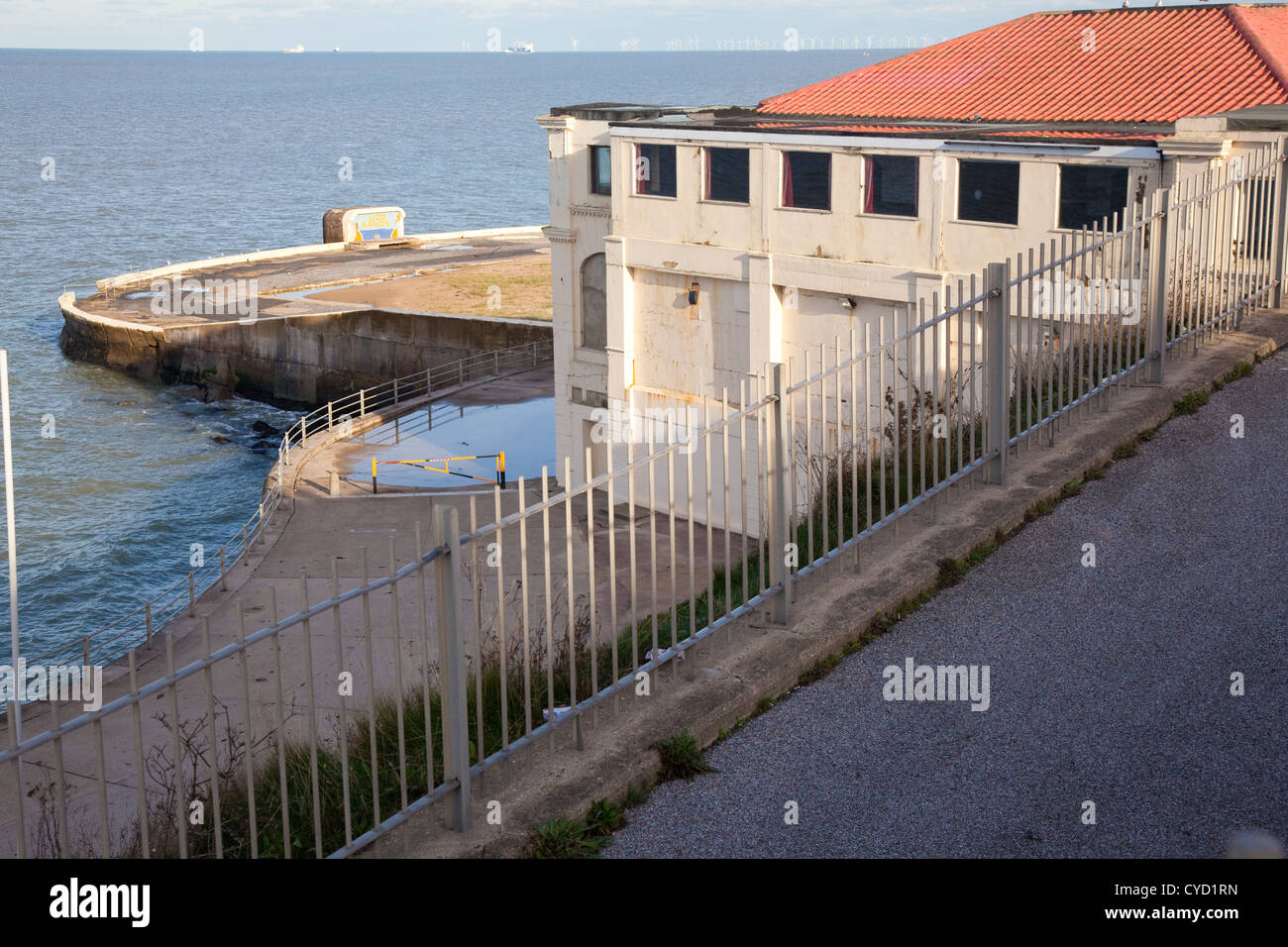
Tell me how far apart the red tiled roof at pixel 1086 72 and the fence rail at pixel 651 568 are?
23.0 meters

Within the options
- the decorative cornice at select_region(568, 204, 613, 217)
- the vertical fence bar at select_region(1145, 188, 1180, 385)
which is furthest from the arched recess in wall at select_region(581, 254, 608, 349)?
the vertical fence bar at select_region(1145, 188, 1180, 385)

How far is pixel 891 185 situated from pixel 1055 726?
26167mm

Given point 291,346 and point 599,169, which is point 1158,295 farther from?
point 291,346

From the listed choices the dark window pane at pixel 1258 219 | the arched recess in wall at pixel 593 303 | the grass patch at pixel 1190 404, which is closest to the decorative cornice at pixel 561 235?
the arched recess in wall at pixel 593 303

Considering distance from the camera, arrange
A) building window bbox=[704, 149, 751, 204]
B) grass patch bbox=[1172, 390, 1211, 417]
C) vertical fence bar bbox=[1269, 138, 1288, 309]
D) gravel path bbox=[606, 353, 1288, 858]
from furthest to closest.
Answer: building window bbox=[704, 149, 751, 204] → vertical fence bar bbox=[1269, 138, 1288, 309] → grass patch bbox=[1172, 390, 1211, 417] → gravel path bbox=[606, 353, 1288, 858]

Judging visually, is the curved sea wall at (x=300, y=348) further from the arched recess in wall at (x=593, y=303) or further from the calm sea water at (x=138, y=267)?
the arched recess in wall at (x=593, y=303)

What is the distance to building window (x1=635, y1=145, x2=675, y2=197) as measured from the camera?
3484cm

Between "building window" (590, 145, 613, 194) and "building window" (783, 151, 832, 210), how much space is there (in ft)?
21.5

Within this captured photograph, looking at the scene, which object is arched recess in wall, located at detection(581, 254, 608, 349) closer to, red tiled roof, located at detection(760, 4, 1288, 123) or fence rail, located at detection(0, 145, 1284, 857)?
red tiled roof, located at detection(760, 4, 1288, 123)

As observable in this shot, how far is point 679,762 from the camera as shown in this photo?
6016mm

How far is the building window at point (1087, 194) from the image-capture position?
27.0m

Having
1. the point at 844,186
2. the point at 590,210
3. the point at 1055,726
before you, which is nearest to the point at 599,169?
the point at 590,210
